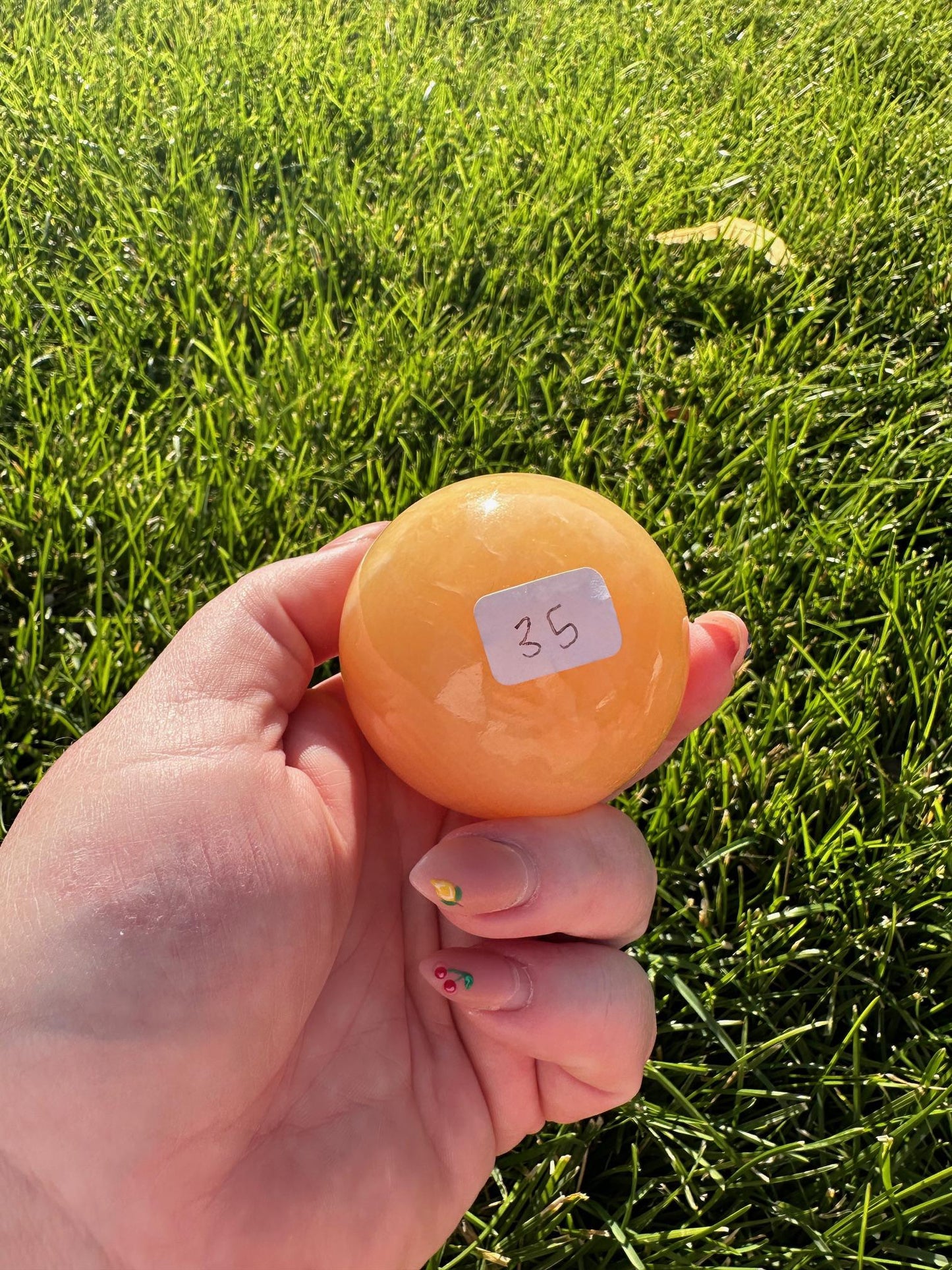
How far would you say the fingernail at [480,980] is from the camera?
1.37m

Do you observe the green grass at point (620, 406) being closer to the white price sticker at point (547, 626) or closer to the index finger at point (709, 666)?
the index finger at point (709, 666)

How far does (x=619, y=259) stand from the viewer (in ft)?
8.83

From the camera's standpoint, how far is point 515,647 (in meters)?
1.20

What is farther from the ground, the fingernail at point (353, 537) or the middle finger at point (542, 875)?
the fingernail at point (353, 537)

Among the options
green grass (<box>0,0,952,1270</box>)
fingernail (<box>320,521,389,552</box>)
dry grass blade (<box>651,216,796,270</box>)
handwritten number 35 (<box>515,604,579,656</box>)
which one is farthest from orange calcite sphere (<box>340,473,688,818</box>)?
dry grass blade (<box>651,216,796,270</box>)

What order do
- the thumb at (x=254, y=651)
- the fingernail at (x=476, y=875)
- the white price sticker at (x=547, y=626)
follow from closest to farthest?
the white price sticker at (x=547, y=626), the fingernail at (x=476, y=875), the thumb at (x=254, y=651)

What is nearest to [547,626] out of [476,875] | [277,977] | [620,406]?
[476,875]

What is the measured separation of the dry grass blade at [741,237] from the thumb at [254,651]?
1.57 m

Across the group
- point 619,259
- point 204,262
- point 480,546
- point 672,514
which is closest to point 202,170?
point 204,262

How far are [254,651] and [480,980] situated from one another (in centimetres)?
52

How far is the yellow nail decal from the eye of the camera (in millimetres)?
1310

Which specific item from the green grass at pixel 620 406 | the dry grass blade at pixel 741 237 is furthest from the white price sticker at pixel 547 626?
the dry grass blade at pixel 741 237

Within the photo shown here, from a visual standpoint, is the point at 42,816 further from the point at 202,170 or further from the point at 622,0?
the point at 622,0

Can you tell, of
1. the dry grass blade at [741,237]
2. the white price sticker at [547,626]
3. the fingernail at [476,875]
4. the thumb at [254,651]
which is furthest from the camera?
the dry grass blade at [741,237]
